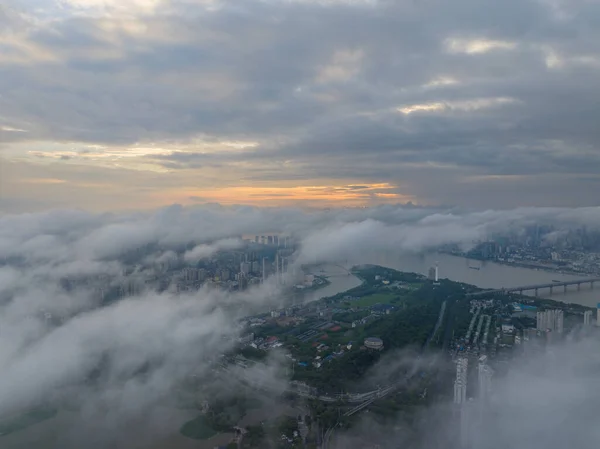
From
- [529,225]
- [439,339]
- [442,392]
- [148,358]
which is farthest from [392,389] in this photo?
[529,225]

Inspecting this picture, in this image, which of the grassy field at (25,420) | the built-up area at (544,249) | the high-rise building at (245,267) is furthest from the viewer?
the built-up area at (544,249)

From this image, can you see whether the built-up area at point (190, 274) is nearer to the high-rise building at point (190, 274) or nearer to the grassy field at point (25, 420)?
the high-rise building at point (190, 274)

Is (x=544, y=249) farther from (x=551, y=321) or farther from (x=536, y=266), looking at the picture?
(x=551, y=321)

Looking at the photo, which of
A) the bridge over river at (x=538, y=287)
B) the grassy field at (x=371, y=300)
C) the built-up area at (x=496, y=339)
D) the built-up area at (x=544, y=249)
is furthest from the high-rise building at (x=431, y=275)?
A: the built-up area at (x=544, y=249)

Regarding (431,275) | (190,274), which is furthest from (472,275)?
(190,274)

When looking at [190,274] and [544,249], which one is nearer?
[190,274]
